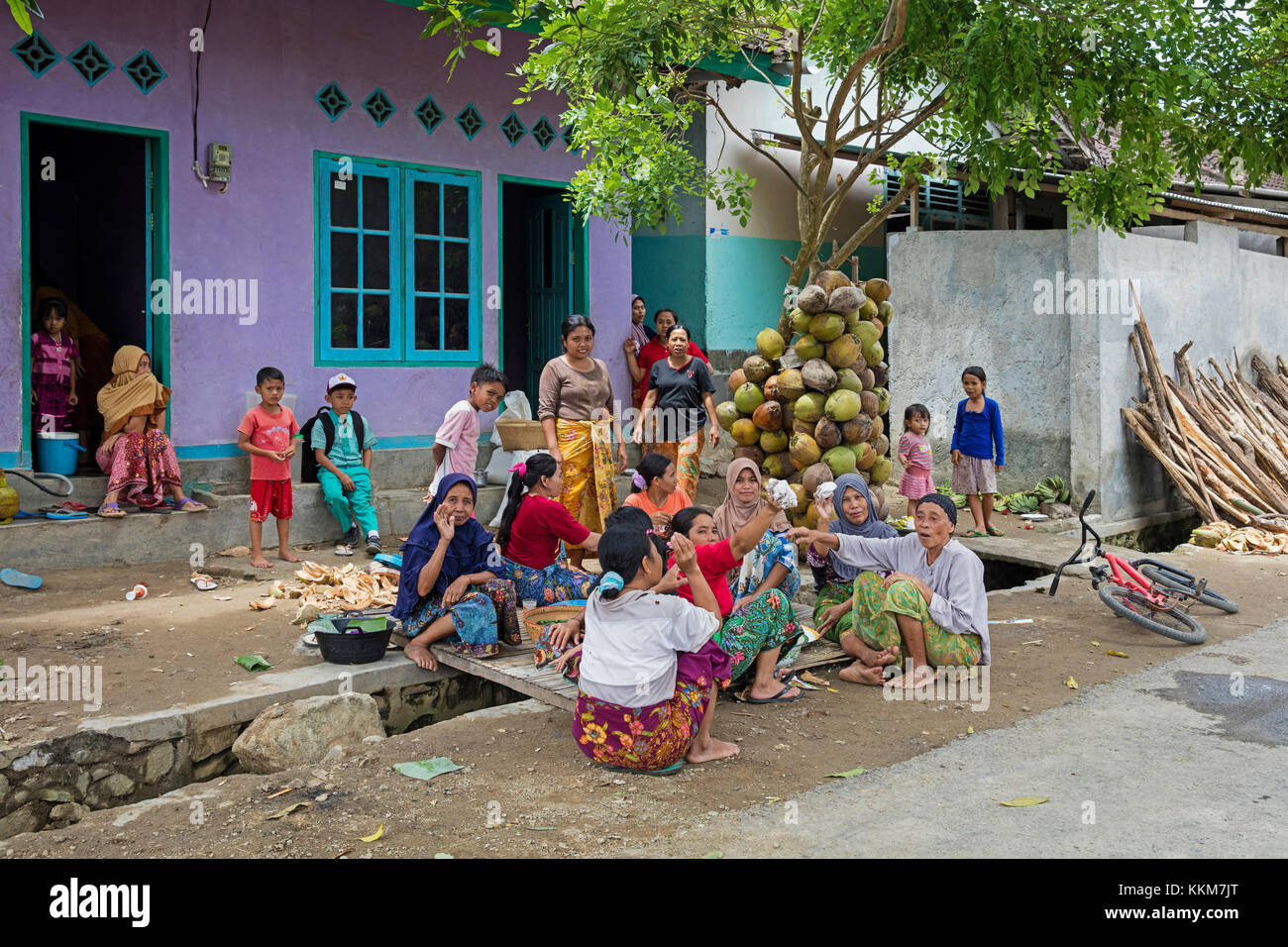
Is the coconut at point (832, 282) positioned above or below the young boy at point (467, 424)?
above

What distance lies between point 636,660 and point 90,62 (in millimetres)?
6948

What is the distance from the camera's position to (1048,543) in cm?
1025

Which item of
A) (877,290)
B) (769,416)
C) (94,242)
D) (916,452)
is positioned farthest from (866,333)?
(94,242)

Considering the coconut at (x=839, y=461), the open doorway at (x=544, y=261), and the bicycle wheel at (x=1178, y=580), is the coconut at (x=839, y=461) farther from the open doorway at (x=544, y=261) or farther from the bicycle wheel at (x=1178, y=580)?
the open doorway at (x=544, y=261)

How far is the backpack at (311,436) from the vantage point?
907 cm

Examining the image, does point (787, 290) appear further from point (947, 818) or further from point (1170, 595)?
point (947, 818)

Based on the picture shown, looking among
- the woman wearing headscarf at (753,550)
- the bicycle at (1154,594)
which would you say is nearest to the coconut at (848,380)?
the bicycle at (1154,594)

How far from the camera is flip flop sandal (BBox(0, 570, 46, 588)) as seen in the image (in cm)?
738

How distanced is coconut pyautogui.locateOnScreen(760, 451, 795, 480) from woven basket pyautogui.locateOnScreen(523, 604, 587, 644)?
288 cm

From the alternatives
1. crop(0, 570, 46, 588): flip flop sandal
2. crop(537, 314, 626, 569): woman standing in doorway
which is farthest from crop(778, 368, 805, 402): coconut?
crop(0, 570, 46, 588): flip flop sandal

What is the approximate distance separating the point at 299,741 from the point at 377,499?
4.86 m

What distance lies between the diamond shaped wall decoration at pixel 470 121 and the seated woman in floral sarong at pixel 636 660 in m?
7.28

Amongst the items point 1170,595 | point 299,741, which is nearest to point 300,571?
point 299,741

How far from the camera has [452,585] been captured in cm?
595
